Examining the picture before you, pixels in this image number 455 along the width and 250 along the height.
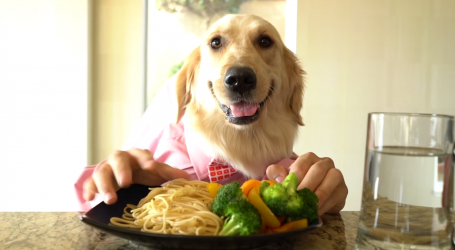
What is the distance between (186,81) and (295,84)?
0.50 m

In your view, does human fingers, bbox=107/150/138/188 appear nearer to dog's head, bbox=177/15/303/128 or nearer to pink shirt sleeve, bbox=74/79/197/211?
pink shirt sleeve, bbox=74/79/197/211

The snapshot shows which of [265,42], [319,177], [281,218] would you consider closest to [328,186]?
[319,177]

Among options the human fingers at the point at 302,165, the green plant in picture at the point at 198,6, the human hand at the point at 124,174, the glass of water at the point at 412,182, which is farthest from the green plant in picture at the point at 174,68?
the glass of water at the point at 412,182

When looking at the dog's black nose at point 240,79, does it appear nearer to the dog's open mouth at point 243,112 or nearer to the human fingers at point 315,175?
the dog's open mouth at point 243,112

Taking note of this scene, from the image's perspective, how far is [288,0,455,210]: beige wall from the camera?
3.40 m

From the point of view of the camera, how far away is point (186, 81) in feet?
5.90

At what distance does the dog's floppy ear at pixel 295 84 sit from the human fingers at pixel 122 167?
2.90 feet

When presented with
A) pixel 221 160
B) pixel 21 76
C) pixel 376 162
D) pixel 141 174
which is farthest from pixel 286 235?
pixel 21 76

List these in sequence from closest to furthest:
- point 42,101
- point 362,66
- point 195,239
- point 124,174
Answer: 1. point 195,239
2. point 124,174
3. point 42,101
4. point 362,66

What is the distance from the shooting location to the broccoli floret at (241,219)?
2.24ft

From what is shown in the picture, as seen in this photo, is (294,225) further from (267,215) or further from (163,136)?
(163,136)

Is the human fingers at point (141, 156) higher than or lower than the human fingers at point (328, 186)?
higher

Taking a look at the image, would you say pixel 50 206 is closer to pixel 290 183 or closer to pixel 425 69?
pixel 290 183

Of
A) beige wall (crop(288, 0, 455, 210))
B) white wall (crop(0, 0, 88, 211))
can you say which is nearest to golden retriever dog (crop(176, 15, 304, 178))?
beige wall (crop(288, 0, 455, 210))
